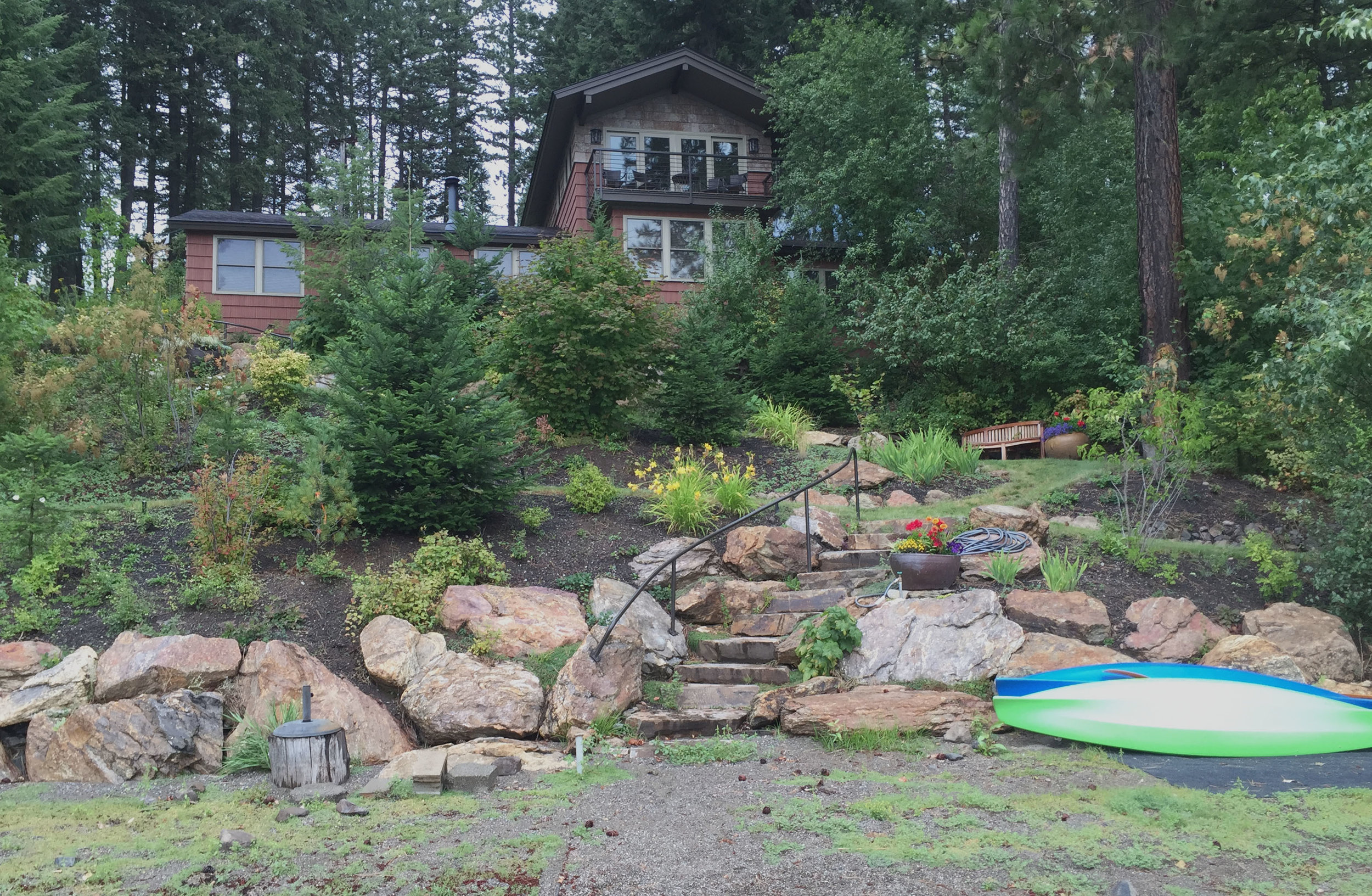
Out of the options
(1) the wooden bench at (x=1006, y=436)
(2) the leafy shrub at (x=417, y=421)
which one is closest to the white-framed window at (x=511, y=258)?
(1) the wooden bench at (x=1006, y=436)

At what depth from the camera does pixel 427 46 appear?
34.1 metres

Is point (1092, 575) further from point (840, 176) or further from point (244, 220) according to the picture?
point (244, 220)

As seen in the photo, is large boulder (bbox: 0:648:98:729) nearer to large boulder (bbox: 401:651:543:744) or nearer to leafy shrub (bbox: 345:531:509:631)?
leafy shrub (bbox: 345:531:509:631)

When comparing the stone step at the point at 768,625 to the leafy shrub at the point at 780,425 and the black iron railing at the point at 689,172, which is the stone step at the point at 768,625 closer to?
the leafy shrub at the point at 780,425

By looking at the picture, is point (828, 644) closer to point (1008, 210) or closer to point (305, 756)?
point (305, 756)

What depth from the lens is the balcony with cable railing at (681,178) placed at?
20047mm

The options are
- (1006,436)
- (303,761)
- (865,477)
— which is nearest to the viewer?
(303,761)

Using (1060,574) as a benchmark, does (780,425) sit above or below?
above

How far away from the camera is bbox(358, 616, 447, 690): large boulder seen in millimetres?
7012

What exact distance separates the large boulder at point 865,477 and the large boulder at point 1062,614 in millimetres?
3964

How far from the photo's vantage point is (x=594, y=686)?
6766 millimetres

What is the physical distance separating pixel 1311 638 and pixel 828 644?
379 centimetres

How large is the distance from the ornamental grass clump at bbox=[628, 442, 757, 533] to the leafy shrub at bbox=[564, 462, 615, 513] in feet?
1.50

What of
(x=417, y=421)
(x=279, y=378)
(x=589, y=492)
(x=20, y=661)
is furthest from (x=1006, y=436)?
(x=20, y=661)
